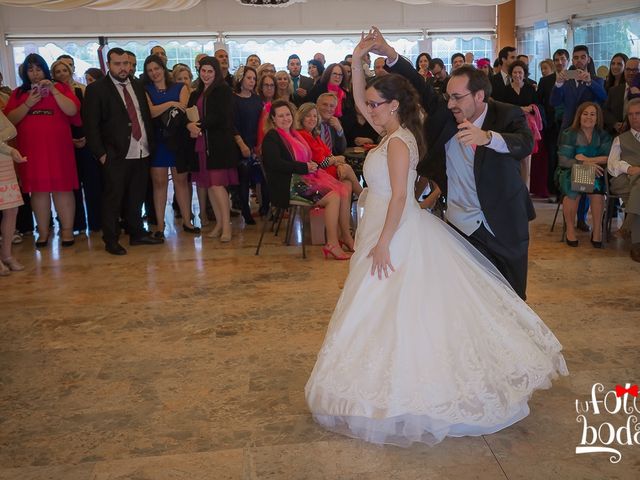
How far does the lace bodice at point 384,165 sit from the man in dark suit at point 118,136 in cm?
355

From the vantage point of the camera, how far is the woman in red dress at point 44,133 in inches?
230

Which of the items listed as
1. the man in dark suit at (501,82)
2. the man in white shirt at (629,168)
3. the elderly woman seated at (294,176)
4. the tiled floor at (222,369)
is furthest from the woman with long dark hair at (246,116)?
the man in white shirt at (629,168)

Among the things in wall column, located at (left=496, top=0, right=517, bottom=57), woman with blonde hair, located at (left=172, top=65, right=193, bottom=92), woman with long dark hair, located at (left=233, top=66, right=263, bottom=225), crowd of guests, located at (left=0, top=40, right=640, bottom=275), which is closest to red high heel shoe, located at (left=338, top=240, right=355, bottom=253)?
crowd of guests, located at (left=0, top=40, right=640, bottom=275)

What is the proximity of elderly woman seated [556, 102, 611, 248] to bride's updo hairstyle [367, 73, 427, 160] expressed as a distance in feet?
11.2

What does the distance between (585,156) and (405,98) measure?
140 inches

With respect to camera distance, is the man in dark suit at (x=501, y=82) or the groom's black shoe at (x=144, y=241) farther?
the man in dark suit at (x=501, y=82)

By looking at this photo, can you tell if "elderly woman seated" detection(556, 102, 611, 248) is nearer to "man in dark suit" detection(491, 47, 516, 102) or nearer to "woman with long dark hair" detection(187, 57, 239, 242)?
"man in dark suit" detection(491, 47, 516, 102)

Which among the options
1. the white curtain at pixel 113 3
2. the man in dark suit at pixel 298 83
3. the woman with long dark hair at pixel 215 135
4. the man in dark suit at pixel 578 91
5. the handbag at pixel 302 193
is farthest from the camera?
the man in dark suit at pixel 298 83

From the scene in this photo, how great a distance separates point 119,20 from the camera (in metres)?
14.5

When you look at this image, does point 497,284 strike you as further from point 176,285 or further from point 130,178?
point 130,178

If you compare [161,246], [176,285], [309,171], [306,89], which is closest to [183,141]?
[161,246]

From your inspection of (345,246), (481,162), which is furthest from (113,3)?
(481,162)

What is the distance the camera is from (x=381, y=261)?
274cm

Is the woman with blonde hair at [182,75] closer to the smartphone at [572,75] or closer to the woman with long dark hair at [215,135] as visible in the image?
the woman with long dark hair at [215,135]
